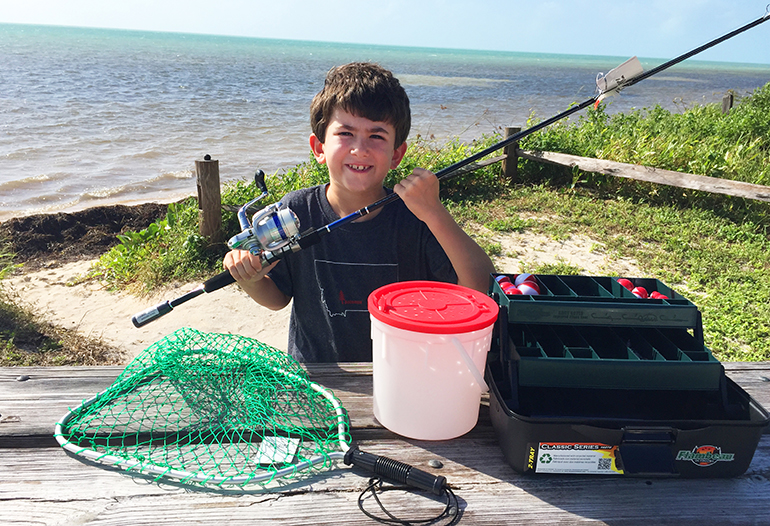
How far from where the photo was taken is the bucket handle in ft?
4.07

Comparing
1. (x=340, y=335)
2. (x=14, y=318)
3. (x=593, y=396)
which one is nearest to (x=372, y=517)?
(x=593, y=396)

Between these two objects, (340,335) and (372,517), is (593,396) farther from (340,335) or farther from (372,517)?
(340,335)

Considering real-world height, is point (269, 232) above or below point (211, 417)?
above

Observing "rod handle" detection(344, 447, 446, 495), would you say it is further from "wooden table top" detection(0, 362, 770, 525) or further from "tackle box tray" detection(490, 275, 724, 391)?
"tackle box tray" detection(490, 275, 724, 391)

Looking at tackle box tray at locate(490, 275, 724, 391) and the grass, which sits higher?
tackle box tray at locate(490, 275, 724, 391)

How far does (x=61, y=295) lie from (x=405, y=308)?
5.48 metres

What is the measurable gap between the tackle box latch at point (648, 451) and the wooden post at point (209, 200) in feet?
17.4

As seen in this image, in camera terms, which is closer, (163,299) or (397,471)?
(397,471)

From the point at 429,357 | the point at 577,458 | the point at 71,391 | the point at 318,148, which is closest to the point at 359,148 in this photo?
the point at 318,148

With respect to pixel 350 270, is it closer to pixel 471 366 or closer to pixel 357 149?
pixel 357 149

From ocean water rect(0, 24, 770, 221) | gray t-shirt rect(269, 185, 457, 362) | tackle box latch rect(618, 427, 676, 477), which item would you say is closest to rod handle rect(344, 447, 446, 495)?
tackle box latch rect(618, 427, 676, 477)

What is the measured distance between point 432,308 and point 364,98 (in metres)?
1.17

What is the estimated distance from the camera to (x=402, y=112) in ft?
7.64

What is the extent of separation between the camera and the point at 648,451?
123cm
